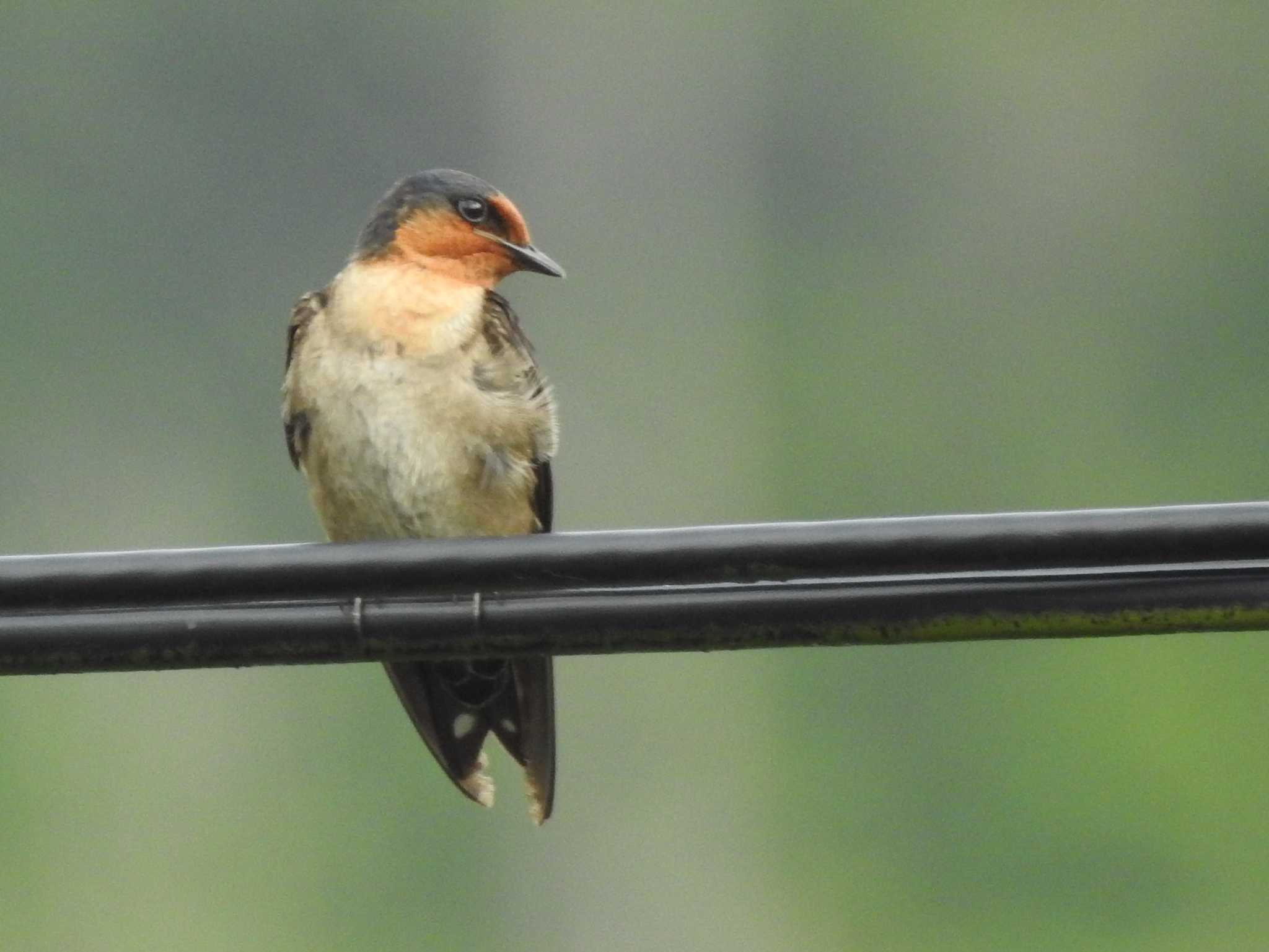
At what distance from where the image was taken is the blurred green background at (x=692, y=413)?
15.2m

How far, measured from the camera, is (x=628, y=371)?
58.5ft

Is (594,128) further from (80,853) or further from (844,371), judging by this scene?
(80,853)

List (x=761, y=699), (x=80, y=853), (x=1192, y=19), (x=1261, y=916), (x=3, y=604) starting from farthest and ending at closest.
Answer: (x=1192, y=19)
(x=761, y=699)
(x=80, y=853)
(x=1261, y=916)
(x=3, y=604)

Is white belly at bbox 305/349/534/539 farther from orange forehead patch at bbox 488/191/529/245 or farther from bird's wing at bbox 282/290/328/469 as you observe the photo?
orange forehead patch at bbox 488/191/529/245

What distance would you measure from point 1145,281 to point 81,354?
27.4 ft

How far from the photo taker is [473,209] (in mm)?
4387

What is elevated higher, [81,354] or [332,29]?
[332,29]

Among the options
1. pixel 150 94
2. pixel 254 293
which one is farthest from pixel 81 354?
pixel 150 94

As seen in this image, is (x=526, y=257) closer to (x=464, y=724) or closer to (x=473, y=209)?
(x=473, y=209)

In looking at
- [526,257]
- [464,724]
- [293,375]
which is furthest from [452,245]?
[464,724]

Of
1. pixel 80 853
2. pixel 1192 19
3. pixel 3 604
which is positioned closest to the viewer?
pixel 3 604

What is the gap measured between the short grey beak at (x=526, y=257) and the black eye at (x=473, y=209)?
0.03 m

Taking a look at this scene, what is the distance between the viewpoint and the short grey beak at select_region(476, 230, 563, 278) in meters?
4.33

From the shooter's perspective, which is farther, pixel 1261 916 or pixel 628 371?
pixel 628 371
